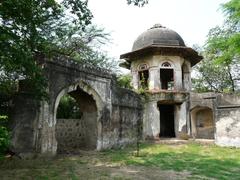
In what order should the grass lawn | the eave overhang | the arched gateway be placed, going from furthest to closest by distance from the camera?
the eave overhang
the arched gateway
the grass lawn

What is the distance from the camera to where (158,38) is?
18.1 m

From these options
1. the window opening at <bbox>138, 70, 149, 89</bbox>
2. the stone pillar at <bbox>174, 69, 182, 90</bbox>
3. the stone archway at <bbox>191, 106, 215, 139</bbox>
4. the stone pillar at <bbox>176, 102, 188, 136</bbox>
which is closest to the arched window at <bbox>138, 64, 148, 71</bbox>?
the window opening at <bbox>138, 70, 149, 89</bbox>

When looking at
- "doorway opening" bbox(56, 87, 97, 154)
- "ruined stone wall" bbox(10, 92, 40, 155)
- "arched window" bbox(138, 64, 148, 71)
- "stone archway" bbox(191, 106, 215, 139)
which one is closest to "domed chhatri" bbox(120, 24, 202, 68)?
"arched window" bbox(138, 64, 148, 71)

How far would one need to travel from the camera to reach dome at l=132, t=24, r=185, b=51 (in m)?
17.9

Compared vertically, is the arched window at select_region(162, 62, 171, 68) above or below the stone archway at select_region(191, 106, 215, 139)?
above

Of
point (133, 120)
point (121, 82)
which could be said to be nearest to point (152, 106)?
point (133, 120)

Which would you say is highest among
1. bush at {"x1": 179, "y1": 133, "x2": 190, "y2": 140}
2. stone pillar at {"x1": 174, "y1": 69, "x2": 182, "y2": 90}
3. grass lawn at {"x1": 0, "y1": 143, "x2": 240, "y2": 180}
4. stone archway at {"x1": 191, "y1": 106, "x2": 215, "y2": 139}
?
stone pillar at {"x1": 174, "y1": 69, "x2": 182, "y2": 90}

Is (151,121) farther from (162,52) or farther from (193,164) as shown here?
(193,164)

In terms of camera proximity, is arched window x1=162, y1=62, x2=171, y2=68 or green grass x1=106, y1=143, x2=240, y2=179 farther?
arched window x1=162, y1=62, x2=171, y2=68

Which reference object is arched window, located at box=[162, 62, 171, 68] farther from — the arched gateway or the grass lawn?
the grass lawn

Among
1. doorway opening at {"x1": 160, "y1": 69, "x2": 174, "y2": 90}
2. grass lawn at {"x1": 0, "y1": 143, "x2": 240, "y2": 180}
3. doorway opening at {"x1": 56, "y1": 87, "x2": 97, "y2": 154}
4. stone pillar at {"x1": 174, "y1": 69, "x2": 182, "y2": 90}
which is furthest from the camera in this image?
doorway opening at {"x1": 160, "y1": 69, "x2": 174, "y2": 90}

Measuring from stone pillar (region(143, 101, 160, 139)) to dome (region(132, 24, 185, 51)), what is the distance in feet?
13.3

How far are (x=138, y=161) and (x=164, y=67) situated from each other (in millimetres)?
9371

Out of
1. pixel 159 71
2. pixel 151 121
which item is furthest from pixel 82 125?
pixel 159 71
